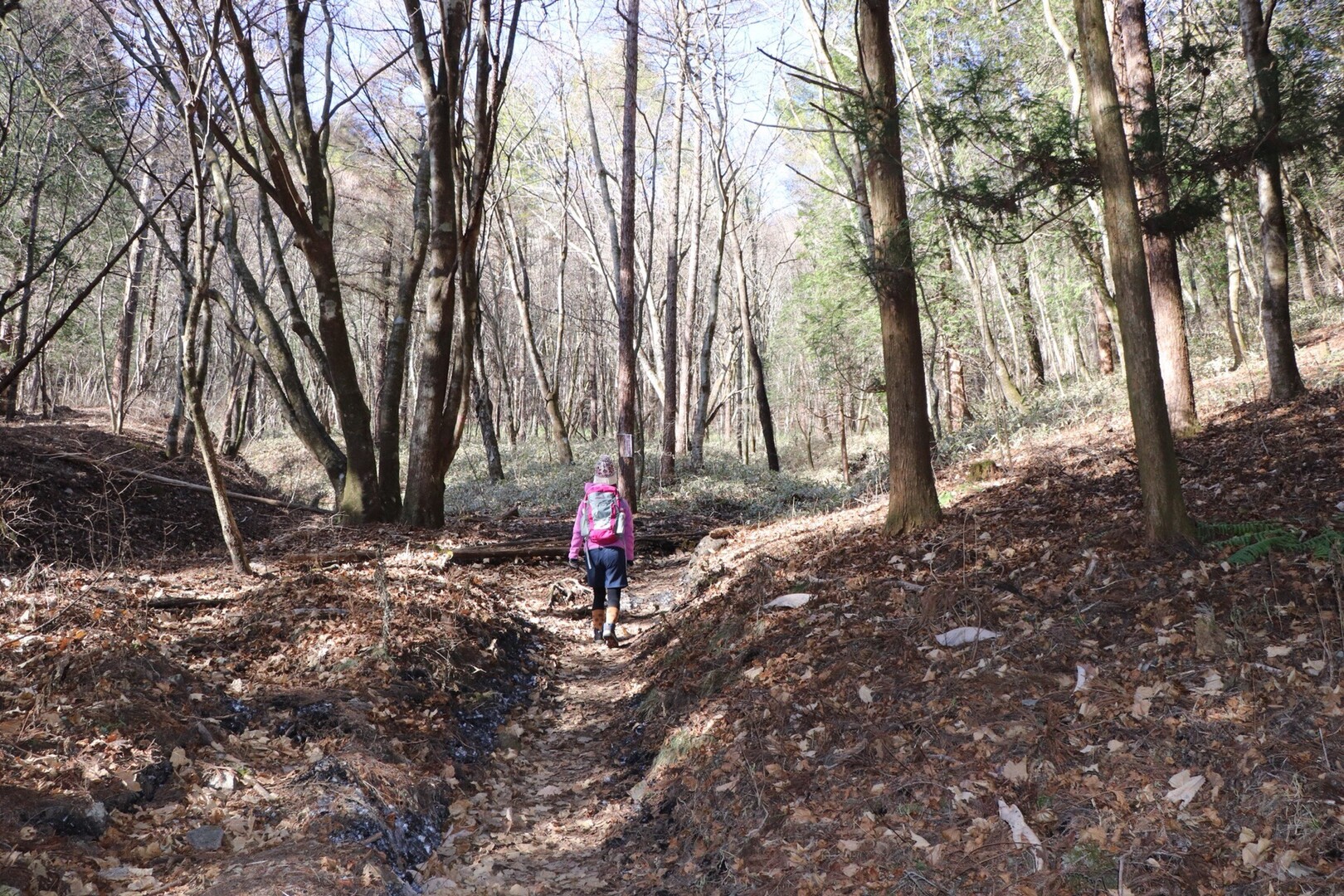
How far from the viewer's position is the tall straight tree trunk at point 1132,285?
5.35 meters

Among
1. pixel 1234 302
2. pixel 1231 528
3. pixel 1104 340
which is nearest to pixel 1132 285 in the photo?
pixel 1231 528

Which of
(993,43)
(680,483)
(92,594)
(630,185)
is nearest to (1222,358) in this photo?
(993,43)

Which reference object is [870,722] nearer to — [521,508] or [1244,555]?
[1244,555]

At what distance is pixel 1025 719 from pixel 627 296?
1129cm

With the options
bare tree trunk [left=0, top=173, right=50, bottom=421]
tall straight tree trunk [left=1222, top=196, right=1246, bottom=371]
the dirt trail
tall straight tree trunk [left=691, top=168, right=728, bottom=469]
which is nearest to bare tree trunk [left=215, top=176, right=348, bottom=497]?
bare tree trunk [left=0, top=173, right=50, bottom=421]

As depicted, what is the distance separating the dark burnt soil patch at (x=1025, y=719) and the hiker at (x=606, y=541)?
130cm

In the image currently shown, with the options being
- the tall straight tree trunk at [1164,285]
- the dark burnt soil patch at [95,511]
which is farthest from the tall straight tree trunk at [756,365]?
the tall straight tree trunk at [1164,285]

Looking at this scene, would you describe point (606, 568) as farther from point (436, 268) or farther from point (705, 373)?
point (705, 373)

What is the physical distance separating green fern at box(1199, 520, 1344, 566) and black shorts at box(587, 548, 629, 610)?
4960 millimetres

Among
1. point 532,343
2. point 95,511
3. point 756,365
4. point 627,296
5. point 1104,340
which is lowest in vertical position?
point 95,511

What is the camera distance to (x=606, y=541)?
8.30m

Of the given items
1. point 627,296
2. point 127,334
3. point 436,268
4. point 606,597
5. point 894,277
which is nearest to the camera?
point 894,277

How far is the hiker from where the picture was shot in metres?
8.32

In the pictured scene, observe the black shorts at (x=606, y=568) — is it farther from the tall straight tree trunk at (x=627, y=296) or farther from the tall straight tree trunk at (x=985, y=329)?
the tall straight tree trunk at (x=985, y=329)
